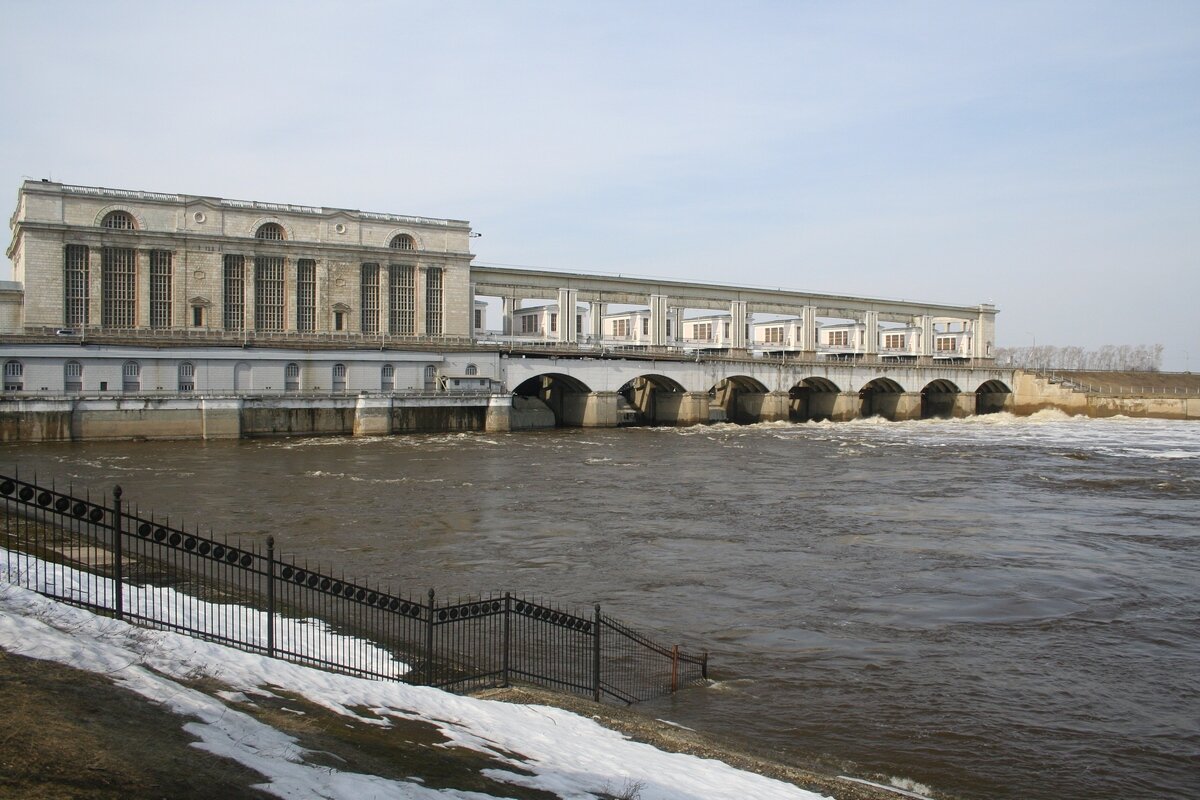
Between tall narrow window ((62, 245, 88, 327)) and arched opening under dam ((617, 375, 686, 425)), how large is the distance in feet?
144

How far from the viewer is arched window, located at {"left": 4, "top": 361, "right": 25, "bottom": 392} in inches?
2347

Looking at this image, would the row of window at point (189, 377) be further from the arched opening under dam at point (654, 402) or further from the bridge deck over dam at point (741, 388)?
the arched opening under dam at point (654, 402)

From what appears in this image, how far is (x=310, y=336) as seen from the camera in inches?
2899

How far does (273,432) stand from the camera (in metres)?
64.9

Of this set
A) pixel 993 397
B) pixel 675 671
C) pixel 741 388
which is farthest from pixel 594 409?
pixel 675 671

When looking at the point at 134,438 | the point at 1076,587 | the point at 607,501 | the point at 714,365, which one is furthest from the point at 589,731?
the point at 714,365

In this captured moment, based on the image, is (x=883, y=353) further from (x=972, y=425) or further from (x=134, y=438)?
(x=134, y=438)

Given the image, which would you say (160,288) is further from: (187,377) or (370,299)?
(370,299)

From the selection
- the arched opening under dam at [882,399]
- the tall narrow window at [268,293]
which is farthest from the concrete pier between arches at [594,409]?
the arched opening under dam at [882,399]

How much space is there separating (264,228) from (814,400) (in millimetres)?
60206

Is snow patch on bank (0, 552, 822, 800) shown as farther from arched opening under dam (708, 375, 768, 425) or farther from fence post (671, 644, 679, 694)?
arched opening under dam (708, 375, 768, 425)

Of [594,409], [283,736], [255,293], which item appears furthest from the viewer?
[594,409]

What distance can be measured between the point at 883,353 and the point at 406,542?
96.6 metres

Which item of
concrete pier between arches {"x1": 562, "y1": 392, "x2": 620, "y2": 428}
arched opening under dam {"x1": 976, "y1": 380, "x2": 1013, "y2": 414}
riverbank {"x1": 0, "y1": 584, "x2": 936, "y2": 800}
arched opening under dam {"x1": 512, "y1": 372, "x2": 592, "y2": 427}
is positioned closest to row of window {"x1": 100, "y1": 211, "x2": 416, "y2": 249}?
arched opening under dam {"x1": 512, "y1": 372, "x2": 592, "y2": 427}
